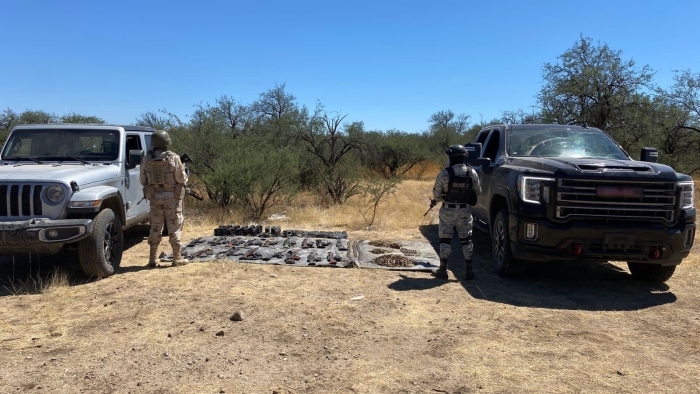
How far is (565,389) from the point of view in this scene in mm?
3084

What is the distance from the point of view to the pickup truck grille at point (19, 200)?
16.5 feet

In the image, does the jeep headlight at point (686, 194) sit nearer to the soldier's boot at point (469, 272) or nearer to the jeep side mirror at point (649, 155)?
the jeep side mirror at point (649, 155)

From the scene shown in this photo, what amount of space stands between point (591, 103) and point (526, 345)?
13084mm

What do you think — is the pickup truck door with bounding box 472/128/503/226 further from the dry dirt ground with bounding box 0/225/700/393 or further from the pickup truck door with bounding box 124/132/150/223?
the pickup truck door with bounding box 124/132/150/223

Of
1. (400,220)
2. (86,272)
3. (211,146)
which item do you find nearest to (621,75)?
(400,220)

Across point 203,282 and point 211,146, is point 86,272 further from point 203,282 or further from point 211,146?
point 211,146

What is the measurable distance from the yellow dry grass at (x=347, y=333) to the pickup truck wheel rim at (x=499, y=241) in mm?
295

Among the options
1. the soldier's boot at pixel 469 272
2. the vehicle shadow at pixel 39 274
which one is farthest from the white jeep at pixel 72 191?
the soldier's boot at pixel 469 272

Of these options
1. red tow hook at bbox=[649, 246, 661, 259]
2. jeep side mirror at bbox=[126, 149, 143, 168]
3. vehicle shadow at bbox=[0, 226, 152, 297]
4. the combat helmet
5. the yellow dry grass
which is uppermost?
the combat helmet

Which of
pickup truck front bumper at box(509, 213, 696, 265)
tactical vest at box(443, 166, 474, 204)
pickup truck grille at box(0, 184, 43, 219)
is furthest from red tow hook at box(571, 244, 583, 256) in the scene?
pickup truck grille at box(0, 184, 43, 219)

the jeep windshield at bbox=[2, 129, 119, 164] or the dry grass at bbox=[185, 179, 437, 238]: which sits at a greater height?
the jeep windshield at bbox=[2, 129, 119, 164]

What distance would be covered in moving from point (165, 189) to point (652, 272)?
626 centimetres

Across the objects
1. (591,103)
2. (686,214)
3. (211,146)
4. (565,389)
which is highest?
(591,103)

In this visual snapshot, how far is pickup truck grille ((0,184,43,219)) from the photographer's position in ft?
16.5
